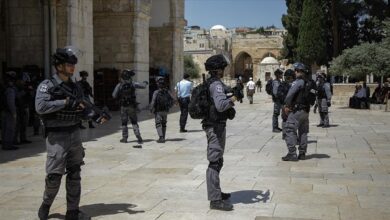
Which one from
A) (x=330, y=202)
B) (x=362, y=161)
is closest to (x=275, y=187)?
(x=330, y=202)

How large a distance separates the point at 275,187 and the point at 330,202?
90 cm

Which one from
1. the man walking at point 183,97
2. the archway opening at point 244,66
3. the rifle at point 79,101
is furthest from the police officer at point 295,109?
the archway opening at point 244,66

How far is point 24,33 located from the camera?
14664 millimetres

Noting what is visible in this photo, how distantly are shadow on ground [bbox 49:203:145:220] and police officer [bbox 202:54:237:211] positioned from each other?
0.79m

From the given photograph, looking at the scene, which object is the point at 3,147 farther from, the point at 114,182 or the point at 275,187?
the point at 275,187

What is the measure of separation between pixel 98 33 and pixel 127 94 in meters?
9.74

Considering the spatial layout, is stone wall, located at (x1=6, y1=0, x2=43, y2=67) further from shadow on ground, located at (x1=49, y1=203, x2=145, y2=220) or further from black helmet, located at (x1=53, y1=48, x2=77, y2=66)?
black helmet, located at (x1=53, y1=48, x2=77, y2=66)

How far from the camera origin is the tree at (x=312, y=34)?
30.9 meters

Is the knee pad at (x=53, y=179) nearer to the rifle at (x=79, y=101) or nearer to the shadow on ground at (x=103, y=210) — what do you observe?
the shadow on ground at (x=103, y=210)

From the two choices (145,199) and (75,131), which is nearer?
(75,131)

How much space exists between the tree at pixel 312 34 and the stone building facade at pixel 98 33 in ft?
34.3

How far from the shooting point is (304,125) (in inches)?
327

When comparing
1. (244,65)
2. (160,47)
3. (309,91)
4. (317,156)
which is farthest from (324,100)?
(244,65)

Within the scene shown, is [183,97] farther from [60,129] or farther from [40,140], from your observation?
[60,129]
